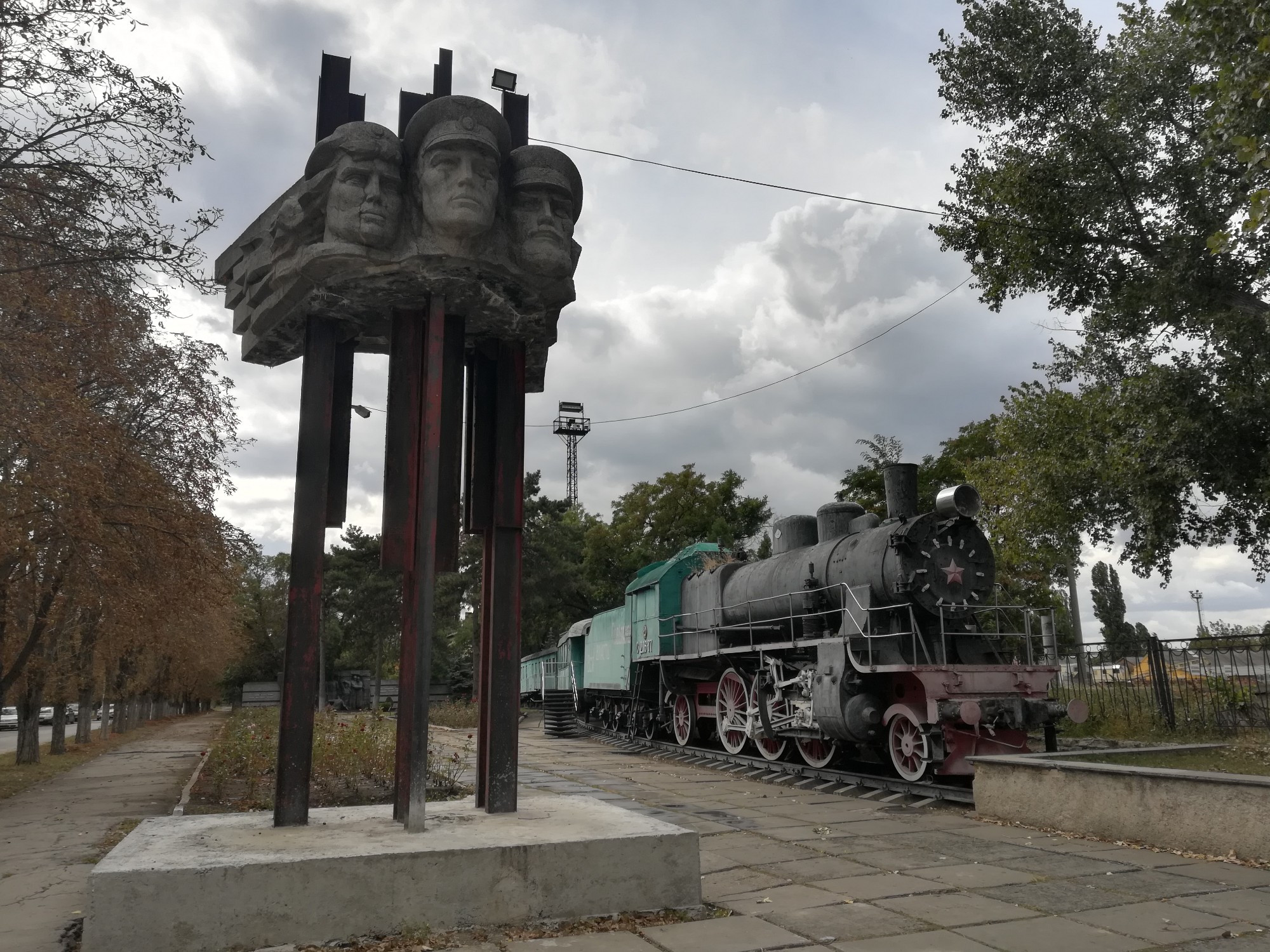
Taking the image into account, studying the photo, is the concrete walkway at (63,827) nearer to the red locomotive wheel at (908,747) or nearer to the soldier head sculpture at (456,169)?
the soldier head sculpture at (456,169)

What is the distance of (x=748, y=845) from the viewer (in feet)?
24.4

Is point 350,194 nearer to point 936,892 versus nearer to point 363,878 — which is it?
point 363,878

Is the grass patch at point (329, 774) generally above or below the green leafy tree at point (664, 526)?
below

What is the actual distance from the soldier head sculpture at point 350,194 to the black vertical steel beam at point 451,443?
2.71 feet

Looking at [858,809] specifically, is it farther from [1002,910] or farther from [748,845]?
[1002,910]

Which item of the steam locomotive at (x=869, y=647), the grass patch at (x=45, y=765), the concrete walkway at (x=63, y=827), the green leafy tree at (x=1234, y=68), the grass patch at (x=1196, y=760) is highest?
the green leafy tree at (x=1234, y=68)

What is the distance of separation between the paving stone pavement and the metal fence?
278 inches

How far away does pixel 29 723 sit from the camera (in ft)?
61.6

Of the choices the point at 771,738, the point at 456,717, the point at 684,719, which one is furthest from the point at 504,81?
the point at 456,717

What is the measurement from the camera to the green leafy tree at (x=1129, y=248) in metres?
14.2

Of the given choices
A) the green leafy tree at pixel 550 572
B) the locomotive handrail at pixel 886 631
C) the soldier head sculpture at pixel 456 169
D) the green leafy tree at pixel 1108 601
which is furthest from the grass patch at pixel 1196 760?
the green leafy tree at pixel 1108 601

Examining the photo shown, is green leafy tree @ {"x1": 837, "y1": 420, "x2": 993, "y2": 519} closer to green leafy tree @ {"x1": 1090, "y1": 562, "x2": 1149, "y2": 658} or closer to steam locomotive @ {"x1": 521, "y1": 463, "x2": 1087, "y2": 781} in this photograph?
steam locomotive @ {"x1": 521, "y1": 463, "x2": 1087, "y2": 781}

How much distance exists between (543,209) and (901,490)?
7779 mm

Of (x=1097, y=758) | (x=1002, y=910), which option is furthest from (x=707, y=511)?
(x=1002, y=910)
